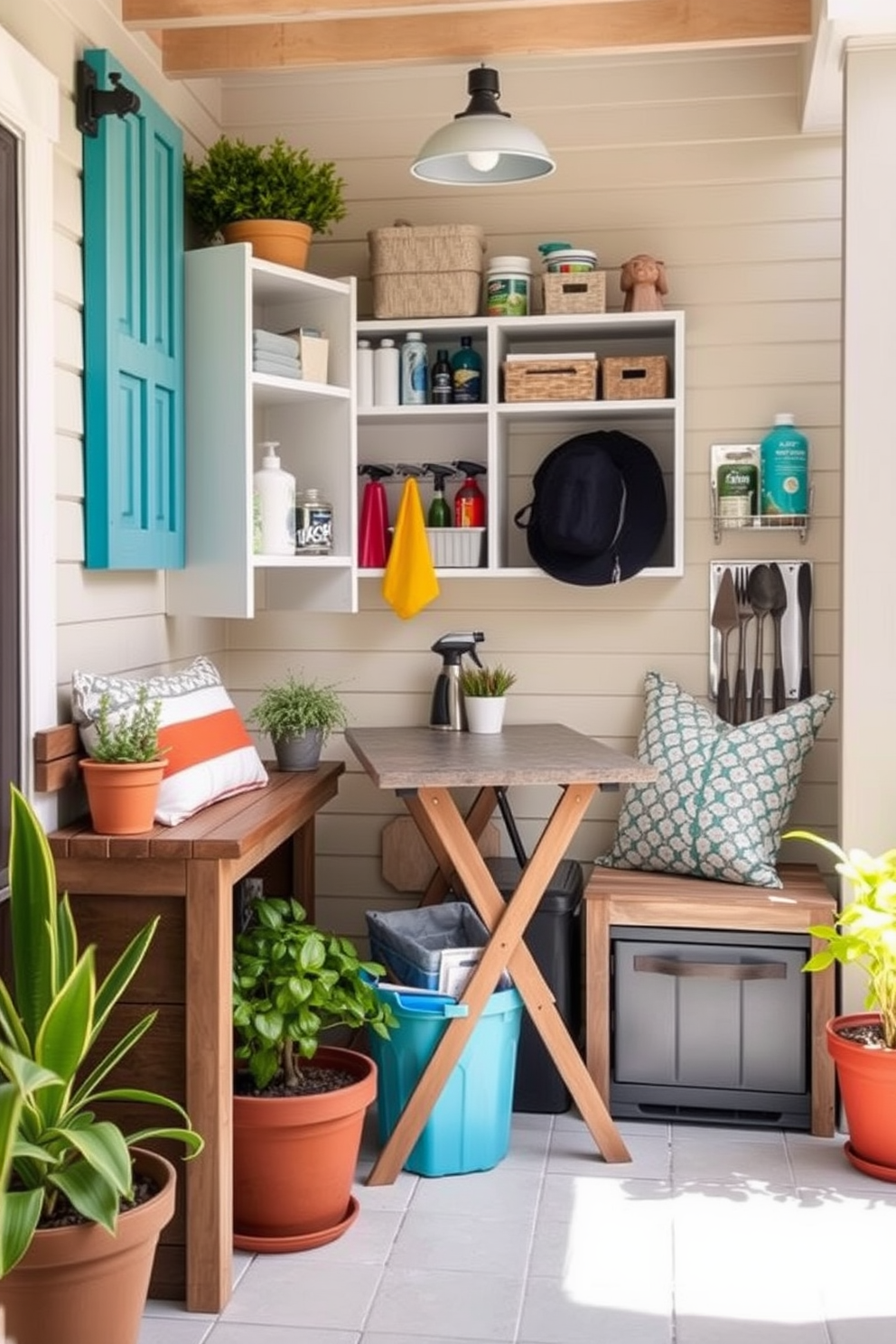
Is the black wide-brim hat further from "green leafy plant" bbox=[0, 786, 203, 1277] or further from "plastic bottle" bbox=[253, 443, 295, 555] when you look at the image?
"green leafy plant" bbox=[0, 786, 203, 1277]

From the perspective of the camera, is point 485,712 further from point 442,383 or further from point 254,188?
point 254,188

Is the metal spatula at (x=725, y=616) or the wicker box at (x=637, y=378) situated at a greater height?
the wicker box at (x=637, y=378)

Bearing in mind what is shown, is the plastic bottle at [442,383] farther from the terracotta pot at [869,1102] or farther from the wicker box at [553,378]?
the terracotta pot at [869,1102]

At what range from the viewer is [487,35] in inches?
150

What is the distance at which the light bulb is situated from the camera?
3580mm

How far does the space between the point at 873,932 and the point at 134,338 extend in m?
2.15

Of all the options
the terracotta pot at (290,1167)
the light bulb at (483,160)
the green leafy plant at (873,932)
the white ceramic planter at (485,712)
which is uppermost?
the light bulb at (483,160)

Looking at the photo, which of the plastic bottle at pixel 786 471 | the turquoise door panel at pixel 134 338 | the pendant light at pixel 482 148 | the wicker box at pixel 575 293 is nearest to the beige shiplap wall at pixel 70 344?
the turquoise door panel at pixel 134 338

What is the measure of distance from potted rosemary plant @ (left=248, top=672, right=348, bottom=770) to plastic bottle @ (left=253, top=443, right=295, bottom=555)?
38 centimetres

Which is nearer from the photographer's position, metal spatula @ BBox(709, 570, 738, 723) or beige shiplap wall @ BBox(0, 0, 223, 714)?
beige shiplap wall @ BBox(0, 0, 223, 714)

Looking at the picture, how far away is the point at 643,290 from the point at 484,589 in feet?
3.12

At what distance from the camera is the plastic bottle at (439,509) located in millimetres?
4387

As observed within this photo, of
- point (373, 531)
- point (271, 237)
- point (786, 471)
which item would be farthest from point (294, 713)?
point (786, 471)

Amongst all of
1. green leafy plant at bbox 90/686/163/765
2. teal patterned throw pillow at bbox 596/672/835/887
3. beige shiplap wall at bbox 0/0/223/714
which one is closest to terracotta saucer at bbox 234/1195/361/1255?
green leafy plant at bbox 90/686/163/765
